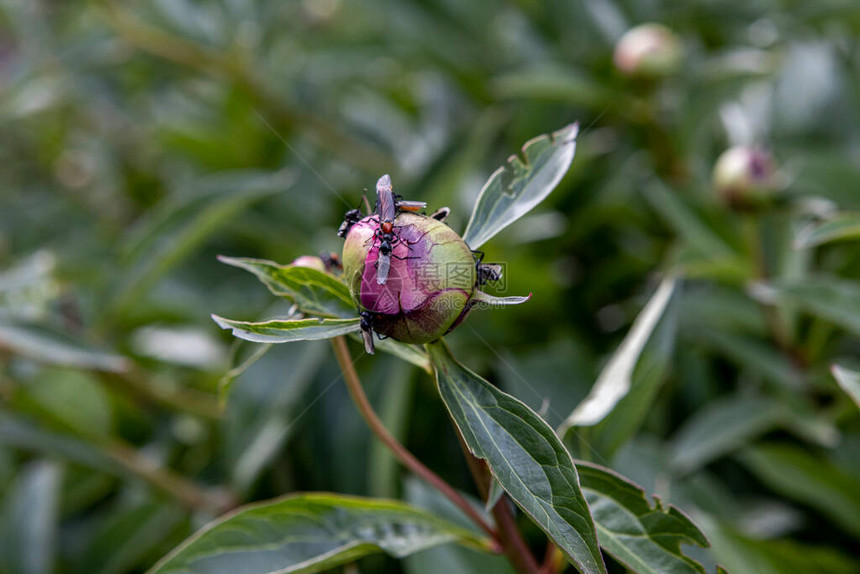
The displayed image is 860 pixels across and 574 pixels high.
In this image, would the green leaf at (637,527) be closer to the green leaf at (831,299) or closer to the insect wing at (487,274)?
Answer: the insect wing at (487,274)

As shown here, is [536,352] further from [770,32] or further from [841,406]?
[770,32]

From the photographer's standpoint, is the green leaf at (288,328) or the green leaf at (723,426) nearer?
the green leaf at (288,328)

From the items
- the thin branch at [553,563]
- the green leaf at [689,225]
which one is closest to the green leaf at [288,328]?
→ the thin branch at [553,563]

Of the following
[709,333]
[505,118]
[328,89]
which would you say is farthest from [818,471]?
[328,89]

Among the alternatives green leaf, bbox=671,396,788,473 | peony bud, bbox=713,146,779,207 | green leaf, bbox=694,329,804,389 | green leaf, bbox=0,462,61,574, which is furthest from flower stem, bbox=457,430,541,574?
green leaf, bbox=0,462,61,574

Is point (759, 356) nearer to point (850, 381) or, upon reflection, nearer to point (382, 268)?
point (850, 381)

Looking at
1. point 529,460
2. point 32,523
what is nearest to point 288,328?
point 529,460

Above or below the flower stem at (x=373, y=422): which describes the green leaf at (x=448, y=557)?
below
